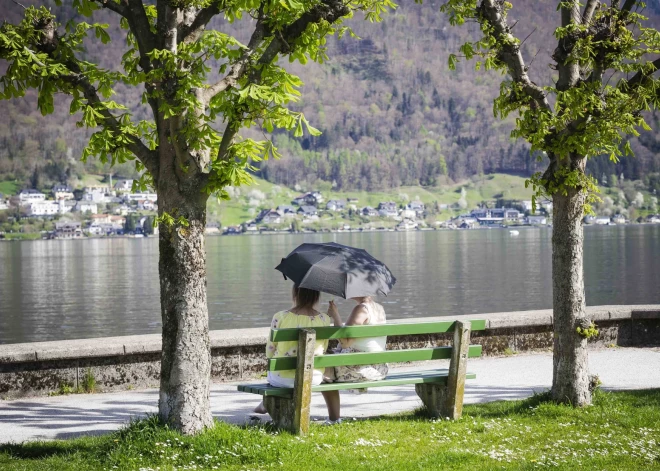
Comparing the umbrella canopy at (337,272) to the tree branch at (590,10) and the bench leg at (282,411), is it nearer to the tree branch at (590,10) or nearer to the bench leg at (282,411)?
the bench leg at (282,411)

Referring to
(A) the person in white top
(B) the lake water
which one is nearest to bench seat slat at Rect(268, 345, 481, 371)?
(A) the person in white top

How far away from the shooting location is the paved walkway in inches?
364

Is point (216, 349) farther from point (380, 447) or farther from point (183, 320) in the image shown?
point (380, 447)

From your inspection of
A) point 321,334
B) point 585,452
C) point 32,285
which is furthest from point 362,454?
point 32,285

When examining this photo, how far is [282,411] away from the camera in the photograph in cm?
846

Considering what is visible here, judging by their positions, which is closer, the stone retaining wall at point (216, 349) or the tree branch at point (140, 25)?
the tree branch at point (140, 25)

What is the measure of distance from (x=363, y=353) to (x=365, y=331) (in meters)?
0.22

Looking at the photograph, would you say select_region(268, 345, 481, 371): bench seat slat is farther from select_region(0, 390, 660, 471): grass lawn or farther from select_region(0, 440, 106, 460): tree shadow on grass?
select_region(0, 440, 106, 460): tree shadow on grass

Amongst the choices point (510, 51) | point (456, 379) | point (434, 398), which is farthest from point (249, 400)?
point (510, 51)

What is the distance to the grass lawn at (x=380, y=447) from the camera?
7340 millimetres

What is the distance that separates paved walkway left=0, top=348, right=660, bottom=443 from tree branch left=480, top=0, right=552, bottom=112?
352 cm

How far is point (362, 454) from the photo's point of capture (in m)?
7.64

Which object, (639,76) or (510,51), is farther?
(510,51)

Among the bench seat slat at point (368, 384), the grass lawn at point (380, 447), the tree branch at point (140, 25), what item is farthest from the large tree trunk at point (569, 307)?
the tree branch at point (140, 25)
